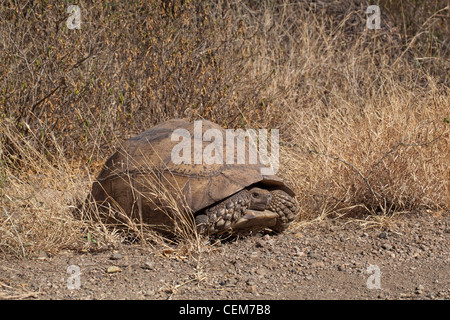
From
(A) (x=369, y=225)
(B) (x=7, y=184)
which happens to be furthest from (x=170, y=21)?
(A) (x=369, y=225)

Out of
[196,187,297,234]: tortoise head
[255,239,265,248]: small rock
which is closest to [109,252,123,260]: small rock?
[196,187,297,234]: tortoise head

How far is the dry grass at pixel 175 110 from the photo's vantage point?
3998 mm

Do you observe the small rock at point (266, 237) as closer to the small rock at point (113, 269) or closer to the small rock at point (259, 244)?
the small rock at point (259, 244)

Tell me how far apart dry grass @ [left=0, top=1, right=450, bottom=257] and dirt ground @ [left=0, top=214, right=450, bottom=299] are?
0.67 feet

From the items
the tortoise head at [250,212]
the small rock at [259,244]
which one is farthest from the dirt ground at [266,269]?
the tortoise head at [250,212]

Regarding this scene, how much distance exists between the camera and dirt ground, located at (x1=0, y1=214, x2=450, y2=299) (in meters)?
2.87

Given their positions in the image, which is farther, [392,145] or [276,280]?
[392,145]

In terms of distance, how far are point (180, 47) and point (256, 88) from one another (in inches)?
32.1

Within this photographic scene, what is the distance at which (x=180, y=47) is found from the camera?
525cm

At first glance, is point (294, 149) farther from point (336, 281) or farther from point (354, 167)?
point (336, 281)

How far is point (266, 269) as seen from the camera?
10.5ft

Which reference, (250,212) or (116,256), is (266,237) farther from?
(116,256)

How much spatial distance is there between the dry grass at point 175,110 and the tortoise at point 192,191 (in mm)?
188

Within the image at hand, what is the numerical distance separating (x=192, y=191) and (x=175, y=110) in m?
1.88
